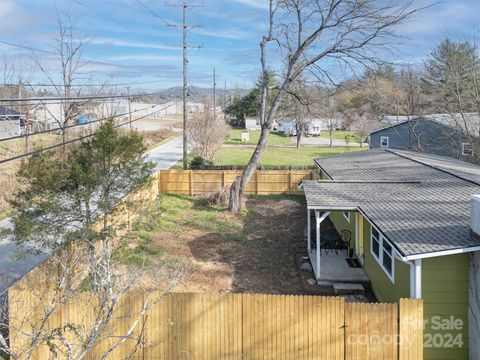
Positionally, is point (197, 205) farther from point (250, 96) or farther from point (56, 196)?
point (250, 96)

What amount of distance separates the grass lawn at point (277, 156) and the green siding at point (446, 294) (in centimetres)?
2373

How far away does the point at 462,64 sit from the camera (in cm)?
3008

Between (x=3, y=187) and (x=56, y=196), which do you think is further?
(x=3, y=187)

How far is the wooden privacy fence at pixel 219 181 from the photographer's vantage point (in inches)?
916

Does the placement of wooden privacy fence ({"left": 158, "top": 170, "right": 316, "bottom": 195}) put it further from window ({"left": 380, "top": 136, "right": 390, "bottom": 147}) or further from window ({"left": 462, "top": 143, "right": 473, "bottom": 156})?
window ({"left": 380, "top": 136, "right": 390, "bottom": 147})

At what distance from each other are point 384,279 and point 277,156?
2993cm

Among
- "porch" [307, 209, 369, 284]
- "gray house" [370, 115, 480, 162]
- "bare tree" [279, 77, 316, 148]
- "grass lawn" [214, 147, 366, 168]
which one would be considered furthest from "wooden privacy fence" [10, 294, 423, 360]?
"grass lawn" [214, 147, 366, 168]

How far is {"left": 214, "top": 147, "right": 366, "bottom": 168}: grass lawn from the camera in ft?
112

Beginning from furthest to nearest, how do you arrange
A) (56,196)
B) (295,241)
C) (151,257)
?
(295,241)
(151,257)
(56,196)

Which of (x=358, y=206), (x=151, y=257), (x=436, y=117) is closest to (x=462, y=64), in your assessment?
(x=436, y=117)

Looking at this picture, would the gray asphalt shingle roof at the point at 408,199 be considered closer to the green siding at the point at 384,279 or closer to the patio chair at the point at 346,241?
the green siding at the point at 384,279

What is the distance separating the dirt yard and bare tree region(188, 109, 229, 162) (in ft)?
29.7

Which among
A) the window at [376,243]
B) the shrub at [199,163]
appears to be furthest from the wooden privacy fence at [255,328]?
the shrub at [199,163]

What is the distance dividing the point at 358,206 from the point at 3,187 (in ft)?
51.9
